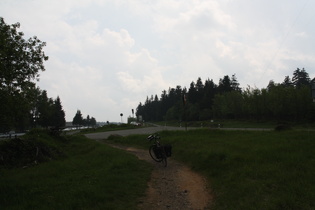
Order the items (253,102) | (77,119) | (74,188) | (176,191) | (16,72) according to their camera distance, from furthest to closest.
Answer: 1. (77,119)
2. (253,102)
3. (16,72)
4. (176,191)
5. (74,188)

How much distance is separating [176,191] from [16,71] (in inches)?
337

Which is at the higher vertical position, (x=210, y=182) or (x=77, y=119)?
(x=77, y=119)

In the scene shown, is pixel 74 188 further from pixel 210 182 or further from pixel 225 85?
pixel 225 85


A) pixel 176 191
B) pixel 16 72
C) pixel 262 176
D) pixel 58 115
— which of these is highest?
pixel 58 115

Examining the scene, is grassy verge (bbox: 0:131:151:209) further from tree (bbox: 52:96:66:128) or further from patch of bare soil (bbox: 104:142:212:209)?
tree (bbox: 52:96:66:128)

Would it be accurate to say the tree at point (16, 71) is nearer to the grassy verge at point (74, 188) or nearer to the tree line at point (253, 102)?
the grassy verge at point (74, 188)

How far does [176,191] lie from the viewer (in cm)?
754

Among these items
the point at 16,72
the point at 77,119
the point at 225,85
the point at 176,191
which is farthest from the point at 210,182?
the point at 77,119

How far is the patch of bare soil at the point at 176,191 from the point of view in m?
6.34

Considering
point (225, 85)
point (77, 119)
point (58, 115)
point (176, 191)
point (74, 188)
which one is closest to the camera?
point (74, 188)

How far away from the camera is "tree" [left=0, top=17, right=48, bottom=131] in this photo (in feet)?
34.0

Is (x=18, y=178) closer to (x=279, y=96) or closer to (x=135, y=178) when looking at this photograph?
(x=135, y=178)

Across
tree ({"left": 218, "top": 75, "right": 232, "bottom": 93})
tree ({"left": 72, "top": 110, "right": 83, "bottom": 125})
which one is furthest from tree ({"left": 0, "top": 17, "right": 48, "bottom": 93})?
tree ({"left": 72, "top": 110, "right": 83, "bottom": 125})

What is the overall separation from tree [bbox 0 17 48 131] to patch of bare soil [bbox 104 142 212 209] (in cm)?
680
